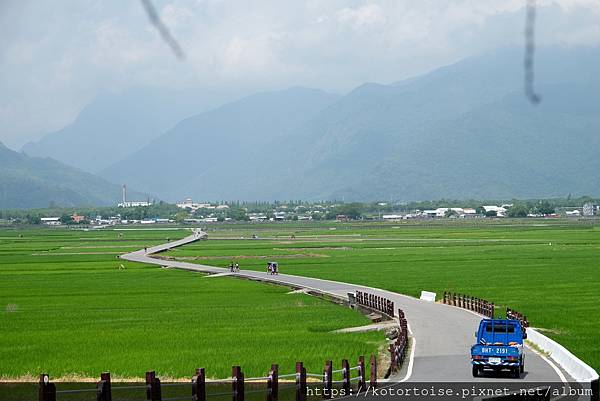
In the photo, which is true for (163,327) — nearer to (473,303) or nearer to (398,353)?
(473,303)

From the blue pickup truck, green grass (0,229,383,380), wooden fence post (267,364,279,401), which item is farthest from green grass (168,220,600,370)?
wooden fence post (267,364,279,401)

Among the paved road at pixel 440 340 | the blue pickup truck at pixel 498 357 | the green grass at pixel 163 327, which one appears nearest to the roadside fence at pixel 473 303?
the paved road at pixel 440 340

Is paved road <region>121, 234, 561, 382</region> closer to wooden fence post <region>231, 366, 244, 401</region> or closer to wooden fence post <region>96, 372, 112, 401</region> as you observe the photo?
wooden fence post <region>231, 366, 244, 401</region>

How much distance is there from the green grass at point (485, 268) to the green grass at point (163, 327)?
26.4ft

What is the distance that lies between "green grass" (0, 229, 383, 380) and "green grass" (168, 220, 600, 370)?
8.04 metres

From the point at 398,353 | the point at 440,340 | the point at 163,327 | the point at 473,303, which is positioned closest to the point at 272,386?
the point at 398,353

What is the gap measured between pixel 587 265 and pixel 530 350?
50.4 m

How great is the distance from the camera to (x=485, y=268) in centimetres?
8212

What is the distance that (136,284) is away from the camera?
72.2 meters

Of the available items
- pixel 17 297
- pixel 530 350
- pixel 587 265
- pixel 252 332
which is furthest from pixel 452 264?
pixel 530 350

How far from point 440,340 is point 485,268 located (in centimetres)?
4725

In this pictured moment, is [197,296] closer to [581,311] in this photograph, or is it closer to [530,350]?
[581,311]

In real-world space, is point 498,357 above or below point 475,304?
above

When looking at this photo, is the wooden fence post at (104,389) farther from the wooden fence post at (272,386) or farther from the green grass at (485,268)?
the green grass at (485,268)
